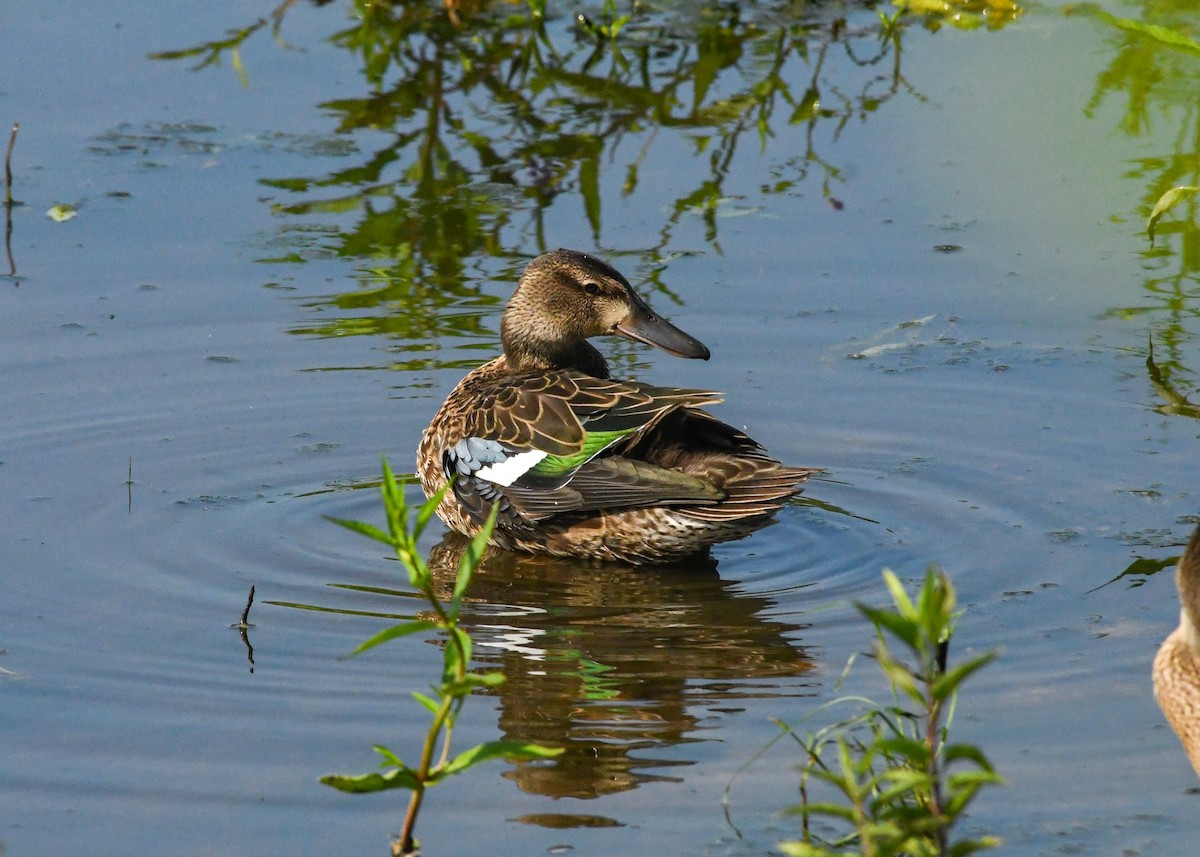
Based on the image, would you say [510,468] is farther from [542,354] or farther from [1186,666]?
[1186,666]

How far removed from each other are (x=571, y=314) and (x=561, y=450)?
0.98m

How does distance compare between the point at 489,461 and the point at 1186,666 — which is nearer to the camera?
the point at 1186,666

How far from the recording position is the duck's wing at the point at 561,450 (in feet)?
20.6

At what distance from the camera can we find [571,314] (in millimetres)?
7270

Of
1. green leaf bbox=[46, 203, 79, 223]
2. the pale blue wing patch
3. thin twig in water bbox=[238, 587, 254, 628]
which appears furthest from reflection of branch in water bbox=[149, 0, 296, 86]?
thin twig in water bbox=[238, 587, 254, 628]

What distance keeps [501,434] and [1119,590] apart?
2170 mm

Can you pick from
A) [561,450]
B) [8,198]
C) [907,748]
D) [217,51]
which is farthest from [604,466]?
[217,51]

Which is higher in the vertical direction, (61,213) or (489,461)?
(61,213)

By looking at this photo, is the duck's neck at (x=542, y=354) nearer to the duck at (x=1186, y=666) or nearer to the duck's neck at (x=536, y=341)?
the duck's neck at (x=536, y=341)

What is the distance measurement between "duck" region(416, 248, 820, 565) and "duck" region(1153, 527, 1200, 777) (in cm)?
210

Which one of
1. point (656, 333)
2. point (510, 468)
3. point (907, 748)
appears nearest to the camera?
point (907, 748)

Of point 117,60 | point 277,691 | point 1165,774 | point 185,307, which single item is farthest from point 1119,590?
point 117,60

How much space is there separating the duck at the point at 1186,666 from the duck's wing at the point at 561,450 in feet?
7.35

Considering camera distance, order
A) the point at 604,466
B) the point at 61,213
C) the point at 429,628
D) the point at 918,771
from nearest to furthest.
Answer: the point at 429,628 < the point at 918,771 < the point at 604,466 < the point at 61,213
